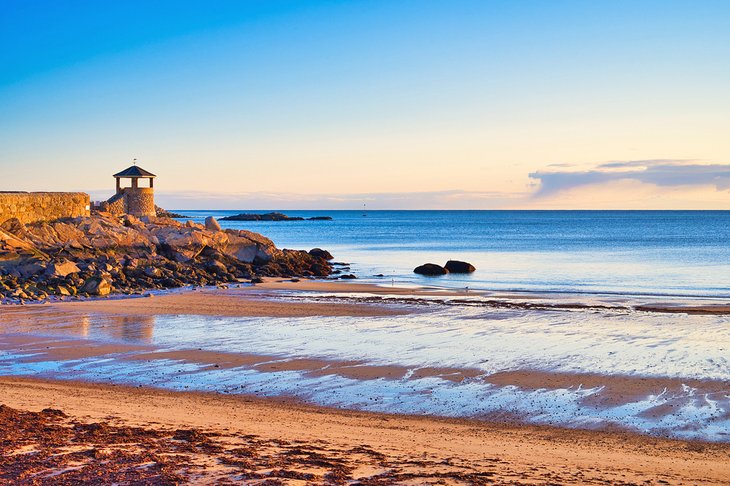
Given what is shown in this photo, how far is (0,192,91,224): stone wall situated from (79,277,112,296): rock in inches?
347

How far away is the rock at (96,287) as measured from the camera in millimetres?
25766

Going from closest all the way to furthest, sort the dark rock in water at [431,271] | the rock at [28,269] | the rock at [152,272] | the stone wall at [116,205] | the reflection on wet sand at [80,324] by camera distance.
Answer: the reflection on wet sand at [80,324] < the rock at [28,269] < the rock at [152,272] < the dark rock in water at [431,271] < the stone wall at [116,205]

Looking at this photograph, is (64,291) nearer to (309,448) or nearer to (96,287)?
(96,287)

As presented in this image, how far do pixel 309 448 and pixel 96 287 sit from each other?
788 inches

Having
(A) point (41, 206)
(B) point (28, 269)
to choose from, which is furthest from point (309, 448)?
(A) point (41, 206)

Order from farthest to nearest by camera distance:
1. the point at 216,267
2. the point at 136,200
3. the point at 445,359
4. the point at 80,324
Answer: the point at 136,200
the point at 216,267
the point at 80,324
the point at 445,359

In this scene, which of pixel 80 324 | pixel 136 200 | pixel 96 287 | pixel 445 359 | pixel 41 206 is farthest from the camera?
pixel 136 200

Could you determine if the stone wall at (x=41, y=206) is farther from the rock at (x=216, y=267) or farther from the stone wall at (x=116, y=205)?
the rock at (x=216, y=267)

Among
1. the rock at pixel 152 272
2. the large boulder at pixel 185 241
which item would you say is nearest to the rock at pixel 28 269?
the rock at pixel 152 272

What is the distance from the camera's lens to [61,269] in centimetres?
2670

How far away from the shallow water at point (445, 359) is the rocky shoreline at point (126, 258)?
4915mm

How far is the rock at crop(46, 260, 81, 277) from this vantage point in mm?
26433

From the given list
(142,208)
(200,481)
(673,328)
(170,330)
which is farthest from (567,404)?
(142,208)

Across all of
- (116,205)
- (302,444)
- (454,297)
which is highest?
(116,205)
